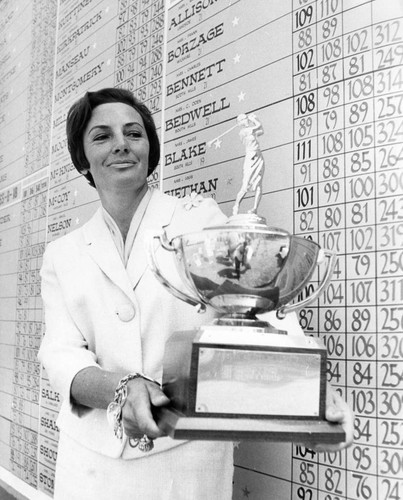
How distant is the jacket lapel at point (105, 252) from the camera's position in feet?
3.66

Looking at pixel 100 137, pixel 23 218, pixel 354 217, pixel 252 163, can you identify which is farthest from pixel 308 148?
pixel 23 218

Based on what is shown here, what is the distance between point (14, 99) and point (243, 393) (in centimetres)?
243

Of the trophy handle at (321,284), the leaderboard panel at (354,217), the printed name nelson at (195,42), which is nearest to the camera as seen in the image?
the trophy handle at (321,284)

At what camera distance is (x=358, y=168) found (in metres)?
1.09

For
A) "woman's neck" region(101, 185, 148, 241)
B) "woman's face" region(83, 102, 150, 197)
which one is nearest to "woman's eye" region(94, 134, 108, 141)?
"woman's face" region(83, 102, 150, 197)

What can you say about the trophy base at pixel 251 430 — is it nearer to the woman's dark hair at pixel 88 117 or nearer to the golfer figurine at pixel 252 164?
the golfer figurine at pixel 252 164

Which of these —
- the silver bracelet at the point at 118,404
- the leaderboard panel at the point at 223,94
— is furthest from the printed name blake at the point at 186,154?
the silver bracelet at the point at 118,404

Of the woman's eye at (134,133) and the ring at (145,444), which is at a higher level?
the woman's eye at (134,133)

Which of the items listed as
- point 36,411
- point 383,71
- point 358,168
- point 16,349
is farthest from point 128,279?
point 16,349

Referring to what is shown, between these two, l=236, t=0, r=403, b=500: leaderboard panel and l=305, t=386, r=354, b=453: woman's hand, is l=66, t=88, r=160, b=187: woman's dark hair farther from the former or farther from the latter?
l=305, t=386, r=354, b=453: woman's hand

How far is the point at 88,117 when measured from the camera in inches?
50.2

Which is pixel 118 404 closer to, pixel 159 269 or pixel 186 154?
pixel 159 269

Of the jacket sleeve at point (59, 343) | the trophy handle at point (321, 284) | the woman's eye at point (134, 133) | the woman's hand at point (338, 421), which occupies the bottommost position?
the woman's hand at point (338, 421)

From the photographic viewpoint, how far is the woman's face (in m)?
1.19
